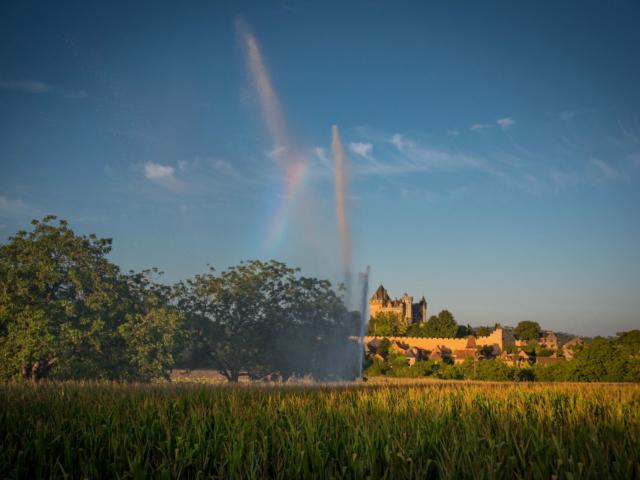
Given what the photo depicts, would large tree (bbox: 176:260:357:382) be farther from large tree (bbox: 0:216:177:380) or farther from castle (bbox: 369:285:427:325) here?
castle (bbox: 369:285:427:325)

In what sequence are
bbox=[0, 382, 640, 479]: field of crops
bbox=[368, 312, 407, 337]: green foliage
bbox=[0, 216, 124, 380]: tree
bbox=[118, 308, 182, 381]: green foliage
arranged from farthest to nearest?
bbox=[368, 312, 407, 337]: green foliage, bbox=[118, 308, 182, 381]: green foliage, bbox=[0, 216, 124, 380]: tree, bbox=[0, 382, 640, 479]: field of crops

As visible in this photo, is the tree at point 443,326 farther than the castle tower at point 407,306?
No

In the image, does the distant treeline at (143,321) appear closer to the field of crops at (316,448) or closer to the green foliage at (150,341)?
the green foliage at (150,341)

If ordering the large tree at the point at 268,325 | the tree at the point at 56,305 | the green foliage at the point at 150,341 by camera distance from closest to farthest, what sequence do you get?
the tree at the point at 56,305
the green foliage at the point at 150,341
the large tree at the point at 268,325

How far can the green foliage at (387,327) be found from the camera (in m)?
137

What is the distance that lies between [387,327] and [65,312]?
112535mm

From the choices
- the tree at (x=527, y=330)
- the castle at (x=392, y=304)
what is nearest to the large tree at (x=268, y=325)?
the tree at (x=527, y=330)

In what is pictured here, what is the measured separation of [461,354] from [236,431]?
93192mm

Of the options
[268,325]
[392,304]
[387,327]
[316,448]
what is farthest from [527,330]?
[316,448]

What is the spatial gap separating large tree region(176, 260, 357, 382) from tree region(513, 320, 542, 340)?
340 feet

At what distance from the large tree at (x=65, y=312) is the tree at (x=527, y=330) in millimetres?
125162

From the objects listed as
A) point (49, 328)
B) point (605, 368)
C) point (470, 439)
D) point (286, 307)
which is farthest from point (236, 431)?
point (605, 368)

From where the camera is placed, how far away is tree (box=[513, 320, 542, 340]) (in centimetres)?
14021

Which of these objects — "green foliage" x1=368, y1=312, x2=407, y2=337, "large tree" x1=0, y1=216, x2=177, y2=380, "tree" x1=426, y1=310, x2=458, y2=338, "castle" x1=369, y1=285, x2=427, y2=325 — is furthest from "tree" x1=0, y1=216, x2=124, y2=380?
"castle" x1=369, y1=285, x2=427, y2=325
